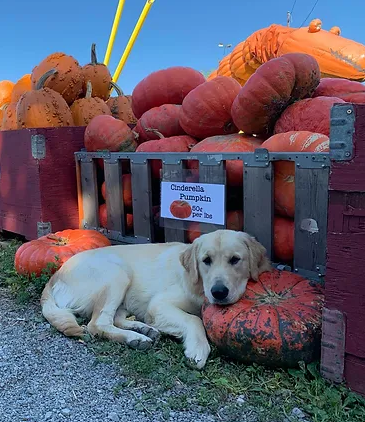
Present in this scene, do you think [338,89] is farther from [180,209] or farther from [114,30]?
[114,30]

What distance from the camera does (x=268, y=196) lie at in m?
3.28

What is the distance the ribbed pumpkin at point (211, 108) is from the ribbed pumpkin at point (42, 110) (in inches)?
69.1

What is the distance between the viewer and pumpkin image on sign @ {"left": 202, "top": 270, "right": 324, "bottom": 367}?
2.54 meters

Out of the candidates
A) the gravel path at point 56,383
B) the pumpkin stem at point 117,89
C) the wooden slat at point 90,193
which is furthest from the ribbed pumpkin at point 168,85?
the gravel path at point 56,383

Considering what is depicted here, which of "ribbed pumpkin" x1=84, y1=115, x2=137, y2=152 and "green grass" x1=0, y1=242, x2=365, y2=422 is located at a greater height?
"ribbed pumpkin" x1=84, y1=115, x2=137, y2=152

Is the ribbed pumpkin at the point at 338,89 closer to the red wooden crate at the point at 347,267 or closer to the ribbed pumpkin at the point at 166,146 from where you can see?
the ribbed pumpkin at the point at 166,146

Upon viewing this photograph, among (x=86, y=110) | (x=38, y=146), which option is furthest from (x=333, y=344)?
(x=86, y=110)

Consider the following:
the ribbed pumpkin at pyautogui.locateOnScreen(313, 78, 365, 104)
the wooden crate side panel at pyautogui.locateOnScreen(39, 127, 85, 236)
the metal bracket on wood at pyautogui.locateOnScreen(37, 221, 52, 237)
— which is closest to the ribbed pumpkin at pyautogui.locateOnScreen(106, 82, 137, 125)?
the wooden crate side panel at pyautogui.locateOnScreen(39, 127, 85, 236)

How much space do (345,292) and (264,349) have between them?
1.86ft

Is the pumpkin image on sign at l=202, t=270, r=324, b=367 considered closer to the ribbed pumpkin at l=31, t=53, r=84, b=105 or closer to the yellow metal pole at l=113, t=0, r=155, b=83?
the ribbed pumpkin at l=31, t=53, r=84, b=105

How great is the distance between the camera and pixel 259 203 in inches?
132

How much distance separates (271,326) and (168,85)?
10.2 ft

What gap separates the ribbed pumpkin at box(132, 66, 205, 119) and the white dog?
189cm

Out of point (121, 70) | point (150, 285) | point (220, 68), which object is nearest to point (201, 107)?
point (150, 285)
